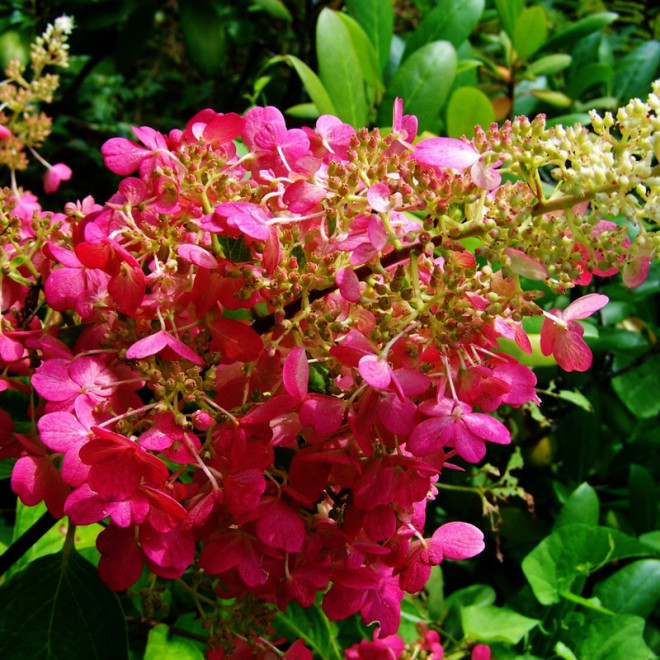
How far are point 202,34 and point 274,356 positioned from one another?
1.29 meters

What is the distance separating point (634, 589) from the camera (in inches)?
46.3

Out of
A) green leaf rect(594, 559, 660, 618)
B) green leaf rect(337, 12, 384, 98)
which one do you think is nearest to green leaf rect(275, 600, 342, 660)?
green leaf rect(594, 559, 660, 618)

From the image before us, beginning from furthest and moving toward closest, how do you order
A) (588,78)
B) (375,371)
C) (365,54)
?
1. (588,78)
2. (365,54)
3. (375,371)

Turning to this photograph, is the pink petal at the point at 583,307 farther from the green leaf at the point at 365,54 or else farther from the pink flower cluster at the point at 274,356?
the green leaf at the point at 365,54

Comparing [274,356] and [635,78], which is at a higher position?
[274,356]

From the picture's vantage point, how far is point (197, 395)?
0.55 meters

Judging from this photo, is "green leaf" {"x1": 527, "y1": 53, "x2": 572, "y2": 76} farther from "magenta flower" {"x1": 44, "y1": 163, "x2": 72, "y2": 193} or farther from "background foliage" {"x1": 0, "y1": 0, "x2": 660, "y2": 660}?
"magenta flower" {"x1": 44, "y1": 163, "x2": 72, "y2": 193}

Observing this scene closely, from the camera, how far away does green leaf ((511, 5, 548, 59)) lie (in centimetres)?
154

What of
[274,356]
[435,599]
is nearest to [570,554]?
[435,599]

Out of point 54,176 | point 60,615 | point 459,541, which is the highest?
point 54,176

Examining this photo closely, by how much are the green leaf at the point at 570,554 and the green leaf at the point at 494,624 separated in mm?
60

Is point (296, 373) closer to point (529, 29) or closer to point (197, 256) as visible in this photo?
point (197, 256)

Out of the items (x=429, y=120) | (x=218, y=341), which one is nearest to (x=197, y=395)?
(x=218, y=341)

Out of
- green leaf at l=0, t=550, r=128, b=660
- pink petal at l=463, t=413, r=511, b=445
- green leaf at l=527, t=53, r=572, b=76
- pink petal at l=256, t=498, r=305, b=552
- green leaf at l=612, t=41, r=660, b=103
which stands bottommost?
green leaf at l=0, t=550, r=128, b=660
